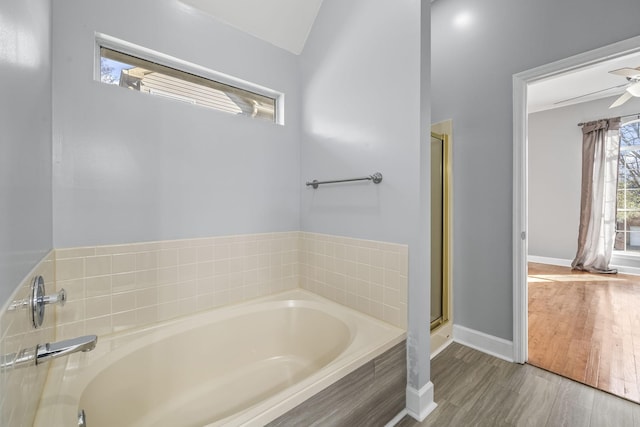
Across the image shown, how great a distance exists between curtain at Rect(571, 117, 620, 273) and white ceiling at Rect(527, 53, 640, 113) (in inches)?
20.0

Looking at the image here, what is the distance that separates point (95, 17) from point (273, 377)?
7.38 ft

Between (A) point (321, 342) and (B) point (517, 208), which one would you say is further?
(B) point (517, 208)

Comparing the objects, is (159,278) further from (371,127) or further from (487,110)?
(487,110)

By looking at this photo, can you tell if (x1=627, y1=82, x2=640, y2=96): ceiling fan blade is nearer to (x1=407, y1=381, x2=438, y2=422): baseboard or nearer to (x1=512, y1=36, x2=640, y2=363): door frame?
(x1=512, y1=36, x2=640, y2=363): door frame

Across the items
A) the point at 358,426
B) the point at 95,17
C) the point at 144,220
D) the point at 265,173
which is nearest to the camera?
the point at 358,426

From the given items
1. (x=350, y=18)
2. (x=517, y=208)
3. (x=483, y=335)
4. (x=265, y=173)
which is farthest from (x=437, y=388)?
(x=350, y=18)

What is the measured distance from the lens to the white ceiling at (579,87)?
10.5ft

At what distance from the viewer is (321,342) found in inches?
67.4

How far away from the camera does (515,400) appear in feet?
5.11

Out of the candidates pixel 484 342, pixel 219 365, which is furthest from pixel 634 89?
pixel 219 365

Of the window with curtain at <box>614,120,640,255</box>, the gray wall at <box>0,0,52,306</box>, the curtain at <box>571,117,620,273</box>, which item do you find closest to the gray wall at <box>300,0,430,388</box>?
the gray wall at <box>0,0,52,306</box>

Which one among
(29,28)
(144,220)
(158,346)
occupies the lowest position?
(158,346)

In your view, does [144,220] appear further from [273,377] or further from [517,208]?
[517,208]

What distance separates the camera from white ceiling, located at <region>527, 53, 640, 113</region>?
3.20 metres
